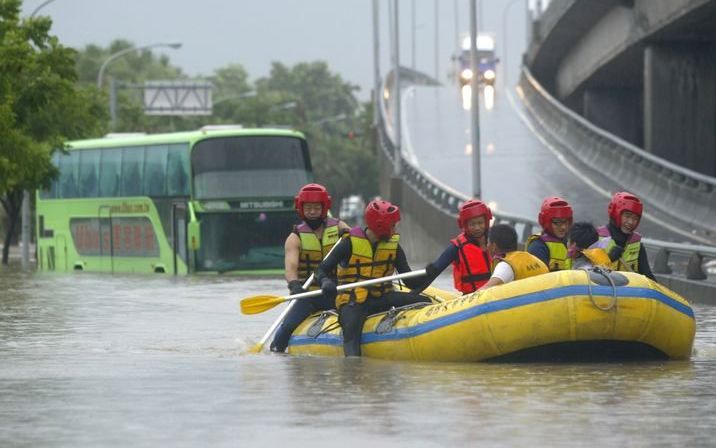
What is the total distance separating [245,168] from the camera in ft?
129

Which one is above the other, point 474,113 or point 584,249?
point 474,113

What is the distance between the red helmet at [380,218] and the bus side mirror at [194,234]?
2378 centimetres

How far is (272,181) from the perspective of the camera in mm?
39188

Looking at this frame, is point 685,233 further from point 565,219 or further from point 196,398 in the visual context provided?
point 196,398

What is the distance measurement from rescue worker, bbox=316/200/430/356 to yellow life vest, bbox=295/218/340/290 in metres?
0.52

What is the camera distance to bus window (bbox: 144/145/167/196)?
40344 millimetres

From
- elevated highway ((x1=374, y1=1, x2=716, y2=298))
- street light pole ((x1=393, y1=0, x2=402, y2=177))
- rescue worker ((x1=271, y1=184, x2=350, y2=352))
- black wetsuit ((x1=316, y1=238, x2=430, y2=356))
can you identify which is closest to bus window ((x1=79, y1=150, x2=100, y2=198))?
elevated highway ((x1=374, y1=1, x2=716, y2=298))

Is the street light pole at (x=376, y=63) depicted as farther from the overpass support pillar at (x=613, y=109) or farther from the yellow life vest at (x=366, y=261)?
the yellow life vest at (x=366, y=261)

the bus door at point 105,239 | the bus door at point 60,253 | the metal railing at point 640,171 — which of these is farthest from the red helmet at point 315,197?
the bus door at point 60,253

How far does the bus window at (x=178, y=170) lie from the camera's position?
39.3 m

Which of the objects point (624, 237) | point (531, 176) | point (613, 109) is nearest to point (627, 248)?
point (624, 237)

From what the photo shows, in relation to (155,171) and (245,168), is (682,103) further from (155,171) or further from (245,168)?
(155,171)

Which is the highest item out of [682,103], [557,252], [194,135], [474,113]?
[682,103]

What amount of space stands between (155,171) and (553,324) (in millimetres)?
27071
